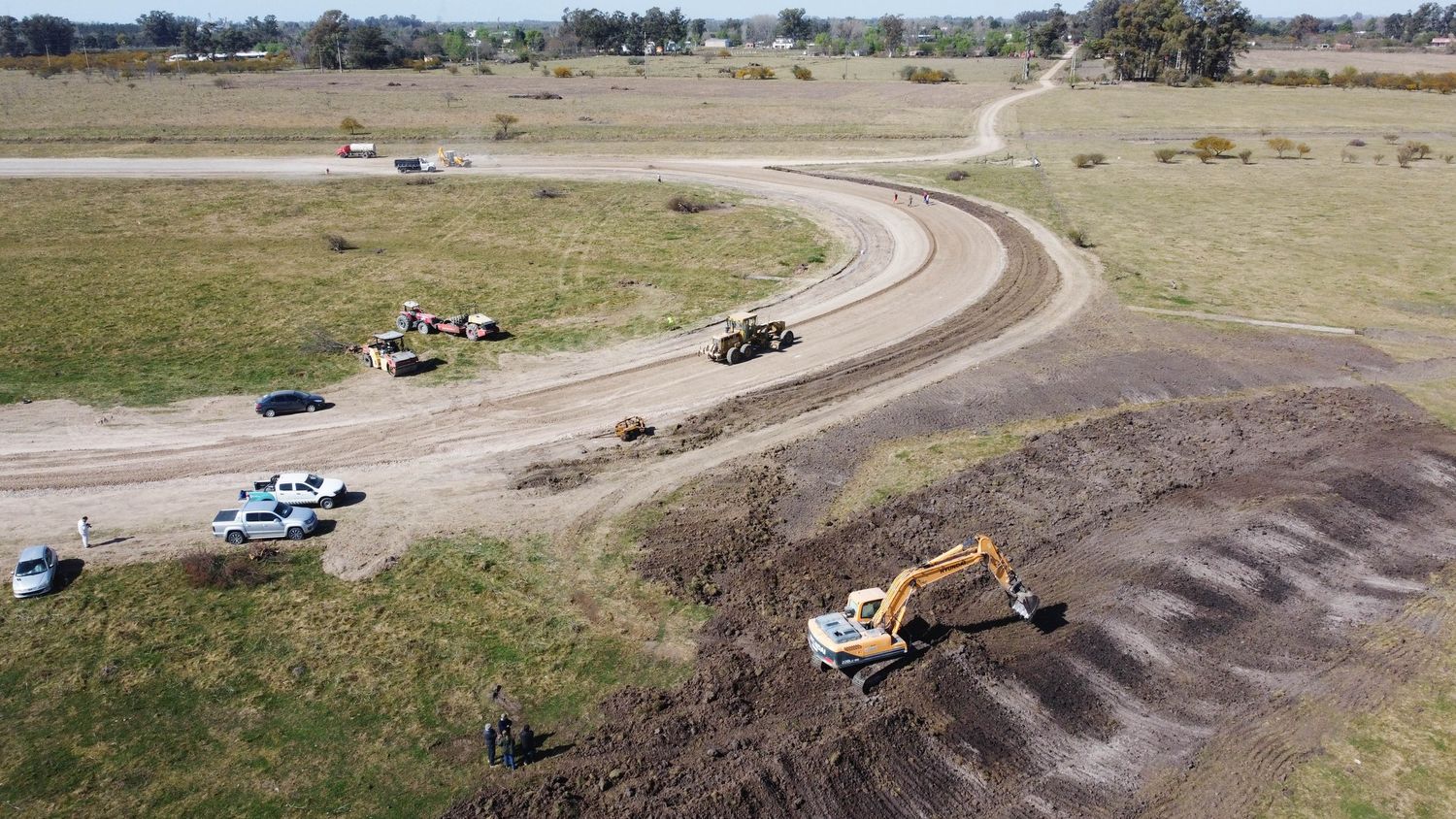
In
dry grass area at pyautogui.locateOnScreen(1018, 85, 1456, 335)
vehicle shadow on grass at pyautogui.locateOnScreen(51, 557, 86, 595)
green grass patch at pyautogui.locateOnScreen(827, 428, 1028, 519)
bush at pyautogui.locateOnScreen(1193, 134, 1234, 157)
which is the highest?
bush at pyautogui.locateOnScreen(1193, 134, 1234, 157)

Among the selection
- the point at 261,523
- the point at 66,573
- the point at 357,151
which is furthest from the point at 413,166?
the point at 66,573

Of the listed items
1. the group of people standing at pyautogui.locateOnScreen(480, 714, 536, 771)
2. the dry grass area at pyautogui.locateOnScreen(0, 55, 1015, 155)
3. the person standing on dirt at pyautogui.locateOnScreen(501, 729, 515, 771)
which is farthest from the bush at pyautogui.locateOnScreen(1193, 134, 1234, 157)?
the person standing on dirt at pyautogui.locateOnScreen(501, 729, 515, 771)

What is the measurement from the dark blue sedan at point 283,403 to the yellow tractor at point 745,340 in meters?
20.0

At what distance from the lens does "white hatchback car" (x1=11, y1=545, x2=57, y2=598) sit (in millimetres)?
28891

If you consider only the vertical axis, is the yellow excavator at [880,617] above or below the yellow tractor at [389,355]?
below

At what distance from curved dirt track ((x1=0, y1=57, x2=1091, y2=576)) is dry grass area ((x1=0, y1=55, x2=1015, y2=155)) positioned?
6438cm

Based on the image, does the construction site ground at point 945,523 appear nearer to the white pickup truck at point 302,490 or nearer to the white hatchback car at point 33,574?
the white pickup truck at point 302,490

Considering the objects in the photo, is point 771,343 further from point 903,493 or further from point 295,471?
point 295,471

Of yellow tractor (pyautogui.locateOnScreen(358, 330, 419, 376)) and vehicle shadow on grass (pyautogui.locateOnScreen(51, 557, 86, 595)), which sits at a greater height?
yellow tractor (pyautogui.locateOnScreen(358, 330, 419, 376))

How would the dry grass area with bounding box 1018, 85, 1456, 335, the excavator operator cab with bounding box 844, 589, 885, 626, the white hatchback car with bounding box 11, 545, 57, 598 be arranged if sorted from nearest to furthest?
the excavator operator cab with bounding box 844, 589, 885, 626 → the white hatchback car with bounding box 11, 545, 57, 598 → the dry grass area with bounding box 1018, 85, 1456, 335

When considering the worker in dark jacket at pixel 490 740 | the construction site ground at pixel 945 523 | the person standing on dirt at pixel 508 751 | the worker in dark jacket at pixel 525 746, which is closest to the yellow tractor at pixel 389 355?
the construction site ground at pixel 945 523

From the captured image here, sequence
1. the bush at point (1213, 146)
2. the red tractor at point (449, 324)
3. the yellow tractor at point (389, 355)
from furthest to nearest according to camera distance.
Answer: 1. the bush at point (1213, 146)
2. the red tractor at point (449, 324)
3. the yellow tractor at point (389, 355)

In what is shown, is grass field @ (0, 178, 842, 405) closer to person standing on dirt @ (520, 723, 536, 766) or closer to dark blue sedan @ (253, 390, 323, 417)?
dark blue sedan @ (253, 390, 323, 417)

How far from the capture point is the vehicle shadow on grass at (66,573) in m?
29.6
